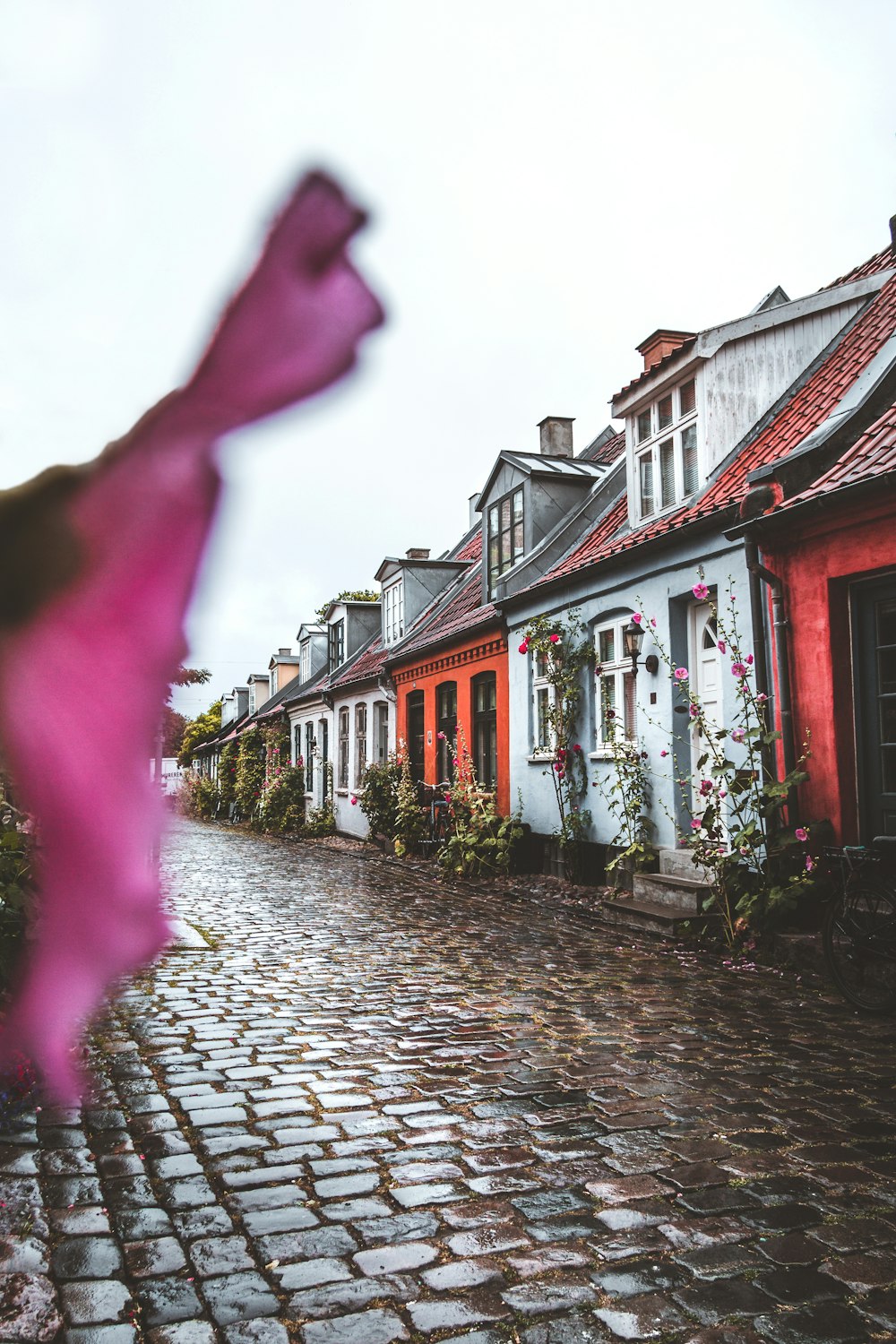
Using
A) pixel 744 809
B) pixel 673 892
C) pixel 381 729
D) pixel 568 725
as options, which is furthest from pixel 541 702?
pixel 381 729

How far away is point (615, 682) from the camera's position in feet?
36.0

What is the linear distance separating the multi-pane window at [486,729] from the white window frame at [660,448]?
408 cm

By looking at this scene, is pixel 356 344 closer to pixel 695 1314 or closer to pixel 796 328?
pixel 695 1314

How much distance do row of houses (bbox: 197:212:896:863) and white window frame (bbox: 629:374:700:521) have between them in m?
0.02

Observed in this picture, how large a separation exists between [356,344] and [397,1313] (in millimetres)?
2931

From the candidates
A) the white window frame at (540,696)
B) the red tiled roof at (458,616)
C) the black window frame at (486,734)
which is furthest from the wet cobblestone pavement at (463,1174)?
the red tiled roof at (458,616)

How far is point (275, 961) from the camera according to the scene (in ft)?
24.0

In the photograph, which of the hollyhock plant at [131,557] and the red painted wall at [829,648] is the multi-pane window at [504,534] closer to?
the red painted wall at [829,648]

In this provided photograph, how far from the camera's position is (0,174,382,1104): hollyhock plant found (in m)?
0.21

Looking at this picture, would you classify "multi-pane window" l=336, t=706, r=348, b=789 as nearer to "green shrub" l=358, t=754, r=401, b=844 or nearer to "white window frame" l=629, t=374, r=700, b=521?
"green shrub" l=358, t=754, r=401, b=844

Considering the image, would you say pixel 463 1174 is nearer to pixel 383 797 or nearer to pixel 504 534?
pixel 504 534

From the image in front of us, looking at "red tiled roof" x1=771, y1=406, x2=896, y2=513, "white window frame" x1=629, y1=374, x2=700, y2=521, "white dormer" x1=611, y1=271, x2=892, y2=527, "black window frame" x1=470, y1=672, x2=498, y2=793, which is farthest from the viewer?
"black window frame" x1=470, y1=672, x2=498, y2=793

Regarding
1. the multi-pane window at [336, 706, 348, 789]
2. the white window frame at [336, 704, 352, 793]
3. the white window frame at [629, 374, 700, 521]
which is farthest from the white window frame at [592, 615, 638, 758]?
the multi-pane window at [336, 706, 348, 789]

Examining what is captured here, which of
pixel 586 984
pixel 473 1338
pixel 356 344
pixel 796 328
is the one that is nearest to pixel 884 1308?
pixel 473 1338
